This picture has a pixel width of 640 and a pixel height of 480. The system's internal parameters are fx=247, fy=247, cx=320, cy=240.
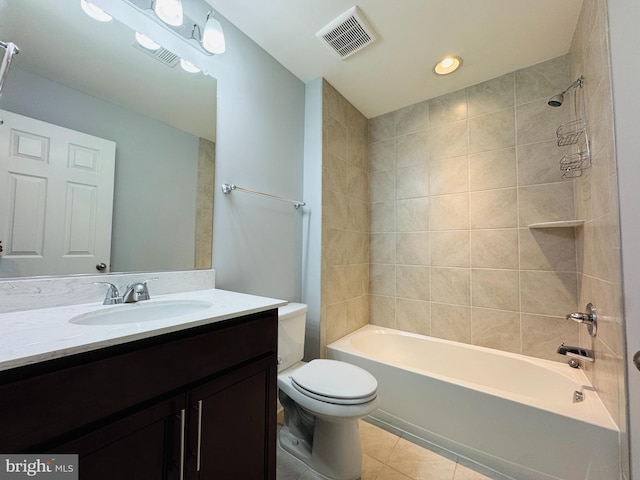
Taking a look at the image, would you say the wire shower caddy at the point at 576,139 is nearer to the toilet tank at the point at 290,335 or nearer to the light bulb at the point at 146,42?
the toilet tank at the point at 290,335

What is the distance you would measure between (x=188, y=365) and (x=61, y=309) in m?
0.53

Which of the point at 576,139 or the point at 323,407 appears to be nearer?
the point at 323,407

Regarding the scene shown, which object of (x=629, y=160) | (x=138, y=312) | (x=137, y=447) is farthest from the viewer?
(x=138, y=312)

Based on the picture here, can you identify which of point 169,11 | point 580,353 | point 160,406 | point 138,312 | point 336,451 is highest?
point 169,11

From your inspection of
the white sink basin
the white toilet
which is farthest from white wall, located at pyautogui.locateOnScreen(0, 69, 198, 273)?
the white toilet

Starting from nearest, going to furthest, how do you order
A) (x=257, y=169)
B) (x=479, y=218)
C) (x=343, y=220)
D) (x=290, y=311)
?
(x=290, y=311) < (x=257, y=169) < (x=479, y=218) < (x=343, y=220)

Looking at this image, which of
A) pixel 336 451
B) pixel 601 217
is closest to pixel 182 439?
pixel 336 451

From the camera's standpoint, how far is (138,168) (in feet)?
3.59

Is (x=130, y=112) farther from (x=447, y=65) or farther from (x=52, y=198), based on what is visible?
(x=447, y=65)

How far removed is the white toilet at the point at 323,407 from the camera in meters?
1.11

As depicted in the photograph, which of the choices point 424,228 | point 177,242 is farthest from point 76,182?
point 424,228

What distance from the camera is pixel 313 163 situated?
1844 millimetres

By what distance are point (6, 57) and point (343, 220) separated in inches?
68.8

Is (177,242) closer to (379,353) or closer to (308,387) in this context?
(308,387)
